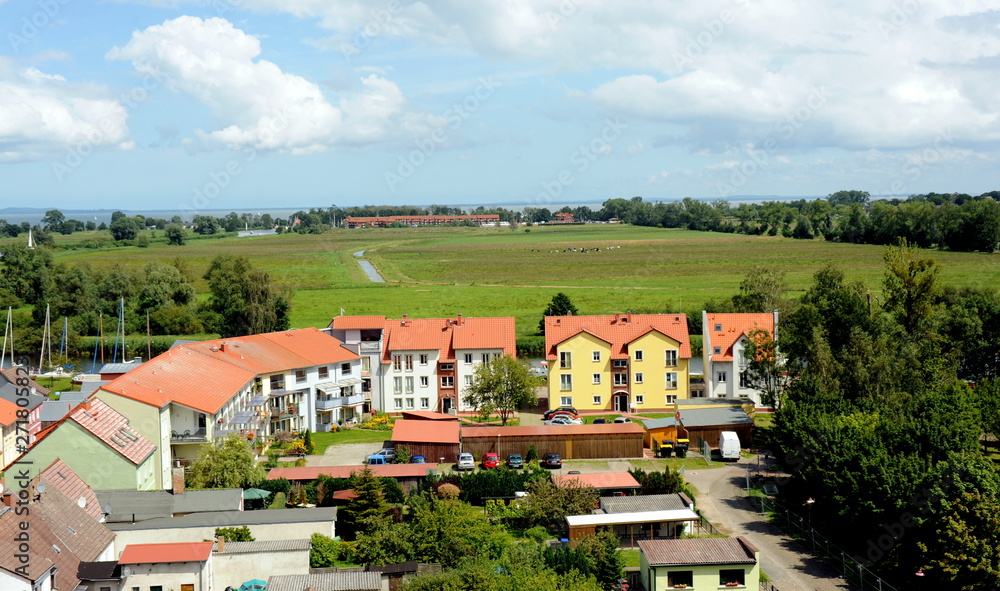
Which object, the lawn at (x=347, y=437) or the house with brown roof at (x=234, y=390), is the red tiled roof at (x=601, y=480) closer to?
the lawn at (x=347, y=437)

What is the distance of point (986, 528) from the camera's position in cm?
2770

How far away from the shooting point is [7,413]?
45.2m

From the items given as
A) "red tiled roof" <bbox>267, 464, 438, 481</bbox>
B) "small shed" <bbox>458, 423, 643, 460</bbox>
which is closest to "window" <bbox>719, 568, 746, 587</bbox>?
"red tiled roof" <bbox>267, 464, 438, 481</bbox>

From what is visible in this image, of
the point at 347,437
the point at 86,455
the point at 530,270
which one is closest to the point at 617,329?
the point at 347,437

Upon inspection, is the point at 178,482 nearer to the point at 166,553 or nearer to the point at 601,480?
the point at 166,553

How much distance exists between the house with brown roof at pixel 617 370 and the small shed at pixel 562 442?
1080 cm

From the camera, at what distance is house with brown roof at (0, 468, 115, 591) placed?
82.2 feet

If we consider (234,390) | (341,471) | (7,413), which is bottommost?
(341,471)

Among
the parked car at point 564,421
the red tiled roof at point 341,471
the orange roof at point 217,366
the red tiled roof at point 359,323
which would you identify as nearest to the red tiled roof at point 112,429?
the orange roof at point 217,366

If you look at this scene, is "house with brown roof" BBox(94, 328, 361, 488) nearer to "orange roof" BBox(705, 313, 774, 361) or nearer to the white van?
the white van

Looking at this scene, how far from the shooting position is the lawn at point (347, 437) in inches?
1961

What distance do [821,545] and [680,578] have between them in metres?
8.05

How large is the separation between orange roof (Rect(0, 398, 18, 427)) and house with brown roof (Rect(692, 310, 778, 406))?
41.0 metres

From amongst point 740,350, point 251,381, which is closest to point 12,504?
point 251,381
